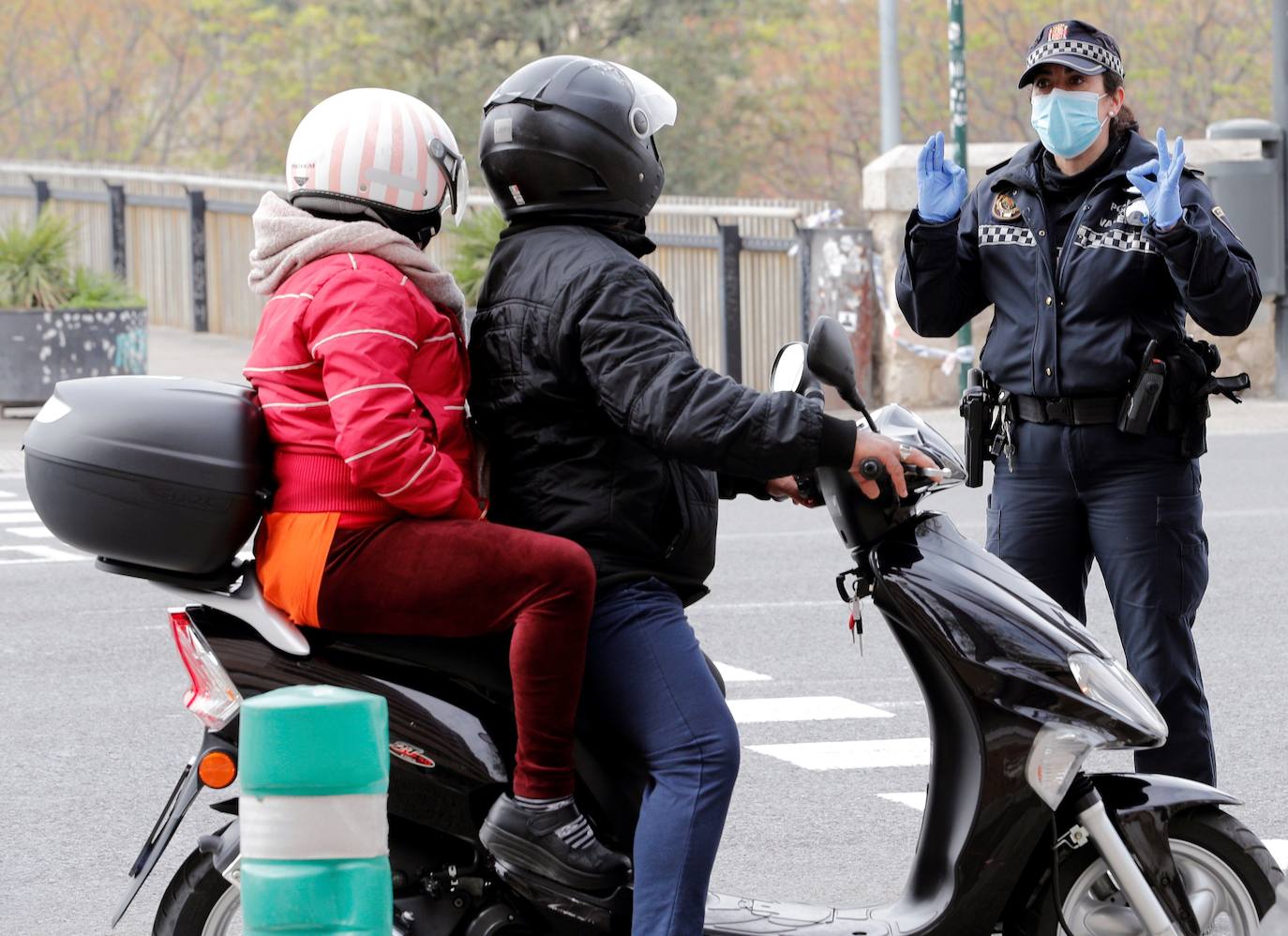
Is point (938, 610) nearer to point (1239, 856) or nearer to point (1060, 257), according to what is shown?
point (1239, 856)

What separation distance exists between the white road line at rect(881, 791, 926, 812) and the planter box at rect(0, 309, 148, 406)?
10.6 metres

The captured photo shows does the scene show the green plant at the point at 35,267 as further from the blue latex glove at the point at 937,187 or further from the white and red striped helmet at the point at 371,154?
the white and red striped helmet at the point at 371,154

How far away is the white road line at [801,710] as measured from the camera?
6.94 metres

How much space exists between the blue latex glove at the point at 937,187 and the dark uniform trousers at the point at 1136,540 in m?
0.57

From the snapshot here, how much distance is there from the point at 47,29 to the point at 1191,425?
37171 millimetres

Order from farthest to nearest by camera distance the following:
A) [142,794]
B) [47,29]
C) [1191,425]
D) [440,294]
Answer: [47,29] < [142,794] < [1191,425] < [440,294]

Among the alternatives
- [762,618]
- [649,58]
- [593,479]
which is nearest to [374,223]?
[593,479]

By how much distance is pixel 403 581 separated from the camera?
11.8 ft

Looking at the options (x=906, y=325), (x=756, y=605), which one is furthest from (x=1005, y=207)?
(x=906, y=325)

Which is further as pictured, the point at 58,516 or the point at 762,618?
the point at 762,618

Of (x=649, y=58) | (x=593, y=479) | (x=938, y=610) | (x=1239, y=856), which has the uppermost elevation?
(x=649, y=58)

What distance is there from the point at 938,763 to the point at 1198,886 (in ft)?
1.76

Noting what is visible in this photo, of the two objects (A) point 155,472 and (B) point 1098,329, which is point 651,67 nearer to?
(B) point 1098,329

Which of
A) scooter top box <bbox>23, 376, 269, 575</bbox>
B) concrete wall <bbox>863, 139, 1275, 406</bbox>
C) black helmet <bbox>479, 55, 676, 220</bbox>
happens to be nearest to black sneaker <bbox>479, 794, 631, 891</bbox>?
scooter top box <bbox>23, 376, 269, 575</bbox>
